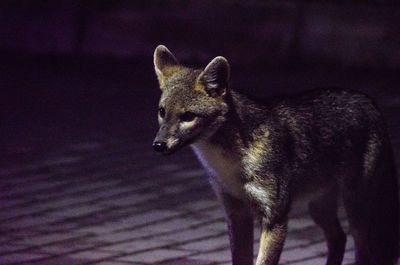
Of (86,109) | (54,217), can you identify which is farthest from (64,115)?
(54,217)

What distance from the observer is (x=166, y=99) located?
5.25 m

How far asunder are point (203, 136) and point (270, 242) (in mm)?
649

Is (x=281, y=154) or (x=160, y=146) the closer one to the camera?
(x=160, y=146)

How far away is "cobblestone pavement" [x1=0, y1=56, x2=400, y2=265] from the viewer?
19.8 ft

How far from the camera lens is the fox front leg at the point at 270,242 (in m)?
5.20

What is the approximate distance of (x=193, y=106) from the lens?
519 centimetres

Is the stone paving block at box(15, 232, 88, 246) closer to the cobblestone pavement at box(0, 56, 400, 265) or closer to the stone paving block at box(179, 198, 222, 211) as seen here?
the cobblestone pavement at box(0, 56, 400, 265)

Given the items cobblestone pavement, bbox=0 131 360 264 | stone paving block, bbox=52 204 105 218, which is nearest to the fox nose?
cobblestone pavement, bbox=0 131 360 264

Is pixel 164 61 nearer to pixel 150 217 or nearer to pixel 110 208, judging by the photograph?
pixel 150 217

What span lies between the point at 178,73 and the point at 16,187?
8.59ft

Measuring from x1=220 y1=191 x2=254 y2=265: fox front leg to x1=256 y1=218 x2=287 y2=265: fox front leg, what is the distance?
224mm

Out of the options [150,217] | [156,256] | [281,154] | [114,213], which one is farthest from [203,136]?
[114,213]

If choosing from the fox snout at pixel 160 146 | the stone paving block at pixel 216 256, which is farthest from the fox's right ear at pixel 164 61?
the stone paving block at pixel 216 256

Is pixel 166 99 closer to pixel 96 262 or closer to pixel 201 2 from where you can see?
pixel 96 262
